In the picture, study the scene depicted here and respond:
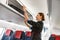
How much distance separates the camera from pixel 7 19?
3.04 m

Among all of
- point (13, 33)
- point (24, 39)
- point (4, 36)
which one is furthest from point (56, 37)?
point (4, 36)

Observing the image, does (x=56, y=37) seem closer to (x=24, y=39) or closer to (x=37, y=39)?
(x=24, y=39)

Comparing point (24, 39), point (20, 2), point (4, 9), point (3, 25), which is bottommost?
point (24, 39)

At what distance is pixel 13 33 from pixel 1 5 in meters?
0.58

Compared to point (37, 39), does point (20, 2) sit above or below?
above

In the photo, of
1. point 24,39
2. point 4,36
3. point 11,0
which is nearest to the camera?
point 4,36

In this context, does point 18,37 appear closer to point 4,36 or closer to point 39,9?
point 4,36

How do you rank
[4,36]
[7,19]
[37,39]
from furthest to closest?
[7,19], [4,36], [37,39]

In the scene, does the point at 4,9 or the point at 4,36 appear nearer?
the point at 4,36

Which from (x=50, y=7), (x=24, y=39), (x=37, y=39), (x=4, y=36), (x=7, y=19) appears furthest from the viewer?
(x=50, y=7)

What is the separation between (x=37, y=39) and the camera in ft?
6.63

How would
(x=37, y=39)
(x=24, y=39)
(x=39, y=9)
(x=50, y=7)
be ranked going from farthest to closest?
1. (x=50, y=7)
2. (x=39, y=9)
3. (x=24, y=39)
4. (x=37, y=39)

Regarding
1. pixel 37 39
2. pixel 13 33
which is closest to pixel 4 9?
pixel 13 33

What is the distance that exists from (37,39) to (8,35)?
27.9 inches
